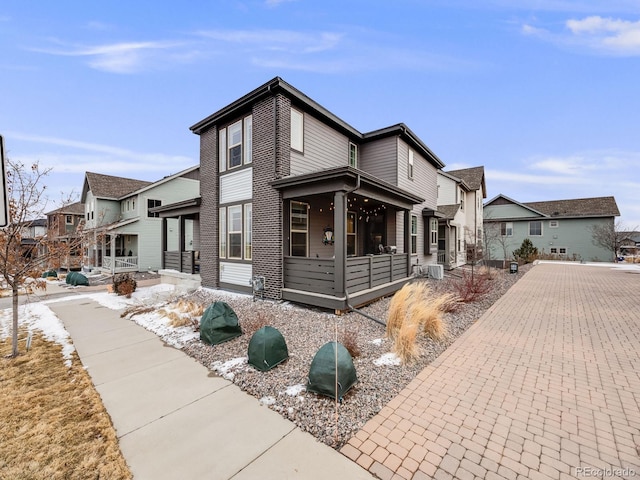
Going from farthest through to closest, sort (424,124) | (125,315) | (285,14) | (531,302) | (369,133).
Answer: (424,124) → (369,133) → (285,14) → (531,302) → (125,315)

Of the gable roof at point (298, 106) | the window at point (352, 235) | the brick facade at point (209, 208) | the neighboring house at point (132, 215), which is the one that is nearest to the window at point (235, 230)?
the brick facade at point (209, 208)

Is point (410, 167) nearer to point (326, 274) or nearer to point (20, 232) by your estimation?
point (326, 274)

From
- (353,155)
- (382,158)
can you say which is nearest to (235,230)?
(353,155)

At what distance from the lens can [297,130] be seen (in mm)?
9352

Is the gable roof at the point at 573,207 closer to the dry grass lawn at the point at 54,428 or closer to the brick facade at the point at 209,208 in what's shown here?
the brick facade at the point at 209,208

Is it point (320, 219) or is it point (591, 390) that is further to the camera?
point (320, 219)

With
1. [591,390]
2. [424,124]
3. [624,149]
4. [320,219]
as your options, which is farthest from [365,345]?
[624,149]

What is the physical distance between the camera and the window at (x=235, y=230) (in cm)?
1011

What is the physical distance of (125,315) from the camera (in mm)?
8023

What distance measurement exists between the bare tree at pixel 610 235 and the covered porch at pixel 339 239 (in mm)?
28307

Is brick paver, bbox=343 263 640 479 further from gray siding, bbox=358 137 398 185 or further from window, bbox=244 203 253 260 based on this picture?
gray siding, bbox=358 137 398 185

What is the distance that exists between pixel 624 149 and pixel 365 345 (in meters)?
38.5

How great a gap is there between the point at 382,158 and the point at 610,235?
97.5 feet

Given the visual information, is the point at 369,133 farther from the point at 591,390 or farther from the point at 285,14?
the point at 591,390
